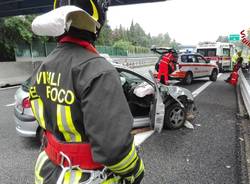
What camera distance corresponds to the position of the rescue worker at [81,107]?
1.21m

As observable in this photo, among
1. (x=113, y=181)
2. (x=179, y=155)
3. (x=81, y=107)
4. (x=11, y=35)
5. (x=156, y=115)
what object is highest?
(x=11, y=35)

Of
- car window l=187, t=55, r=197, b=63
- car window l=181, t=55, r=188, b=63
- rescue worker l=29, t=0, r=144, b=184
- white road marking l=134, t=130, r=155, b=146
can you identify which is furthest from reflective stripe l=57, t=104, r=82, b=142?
car window l=187, t=55, r=197, b=63

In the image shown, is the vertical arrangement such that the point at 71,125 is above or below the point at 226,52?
below

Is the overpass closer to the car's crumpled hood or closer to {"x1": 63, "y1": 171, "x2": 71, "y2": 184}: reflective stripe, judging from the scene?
the car's crumpled hood

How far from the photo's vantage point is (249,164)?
13.2 ft

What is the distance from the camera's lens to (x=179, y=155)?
4398 millimetres

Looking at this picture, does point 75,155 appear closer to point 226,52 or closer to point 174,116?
point 174,116

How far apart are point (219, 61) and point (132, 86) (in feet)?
56.7

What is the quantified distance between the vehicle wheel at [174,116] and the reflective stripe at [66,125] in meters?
4.37

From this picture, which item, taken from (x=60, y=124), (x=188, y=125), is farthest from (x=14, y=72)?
(x=60, y=124)

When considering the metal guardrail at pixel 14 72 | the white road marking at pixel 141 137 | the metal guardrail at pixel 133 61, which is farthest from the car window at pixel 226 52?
the white road marking at pixel 141 137

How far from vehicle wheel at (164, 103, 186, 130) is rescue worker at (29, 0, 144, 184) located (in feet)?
13.8

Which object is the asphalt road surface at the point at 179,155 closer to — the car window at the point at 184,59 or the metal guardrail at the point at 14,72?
the metal guardrail at the point at 14,72

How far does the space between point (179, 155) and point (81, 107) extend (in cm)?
348
